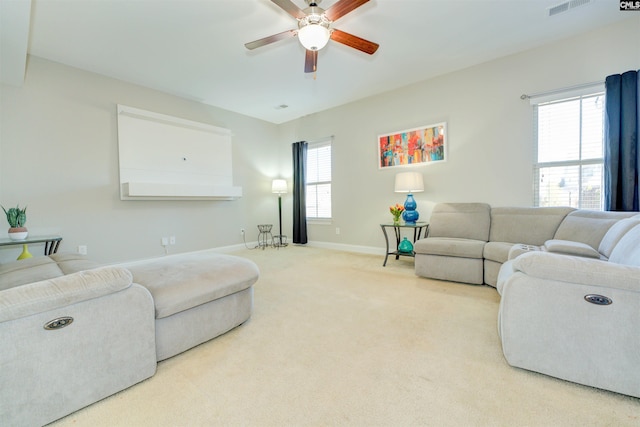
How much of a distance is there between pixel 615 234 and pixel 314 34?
293cm

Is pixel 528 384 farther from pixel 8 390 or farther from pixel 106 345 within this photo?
pixel 8 390

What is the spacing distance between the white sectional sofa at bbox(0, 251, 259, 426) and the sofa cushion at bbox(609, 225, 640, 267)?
250 centimetres

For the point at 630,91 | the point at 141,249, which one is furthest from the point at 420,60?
the point at 141,249

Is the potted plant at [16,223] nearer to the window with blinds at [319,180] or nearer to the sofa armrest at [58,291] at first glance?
the sofa armrest at [58,291]

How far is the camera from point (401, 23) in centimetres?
278

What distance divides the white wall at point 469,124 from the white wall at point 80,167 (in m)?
2.83

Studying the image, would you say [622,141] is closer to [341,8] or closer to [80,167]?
[341,8]

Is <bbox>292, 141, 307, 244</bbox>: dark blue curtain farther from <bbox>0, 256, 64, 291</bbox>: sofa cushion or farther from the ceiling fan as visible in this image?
<bbox>0, 256, 64, 291</bbox>: sofa cushion

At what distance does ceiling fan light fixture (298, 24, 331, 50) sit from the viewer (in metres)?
2.18

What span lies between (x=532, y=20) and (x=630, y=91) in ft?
4.00

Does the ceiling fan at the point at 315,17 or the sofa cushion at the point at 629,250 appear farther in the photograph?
the ceiling fan at the point at 315,17


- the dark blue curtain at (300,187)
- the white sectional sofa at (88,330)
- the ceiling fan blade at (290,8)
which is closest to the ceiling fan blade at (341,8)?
the ceiling fan blade at (290,8)

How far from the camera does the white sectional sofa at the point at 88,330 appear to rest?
1.08 meters

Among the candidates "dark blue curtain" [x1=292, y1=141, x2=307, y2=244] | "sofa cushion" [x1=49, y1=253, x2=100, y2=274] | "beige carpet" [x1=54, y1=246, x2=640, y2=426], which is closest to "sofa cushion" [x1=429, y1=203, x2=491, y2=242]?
"beige carpet" [x1=54, y1=246, x2=640, y2=426]
